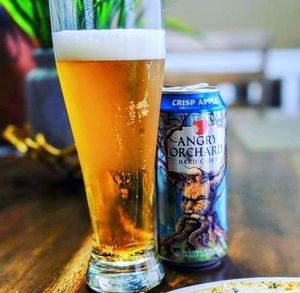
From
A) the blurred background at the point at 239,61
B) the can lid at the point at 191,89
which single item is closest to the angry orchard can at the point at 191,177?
the can lid at the point at 191,89

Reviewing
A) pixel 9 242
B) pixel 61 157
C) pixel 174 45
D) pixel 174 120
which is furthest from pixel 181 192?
pixel 174 45

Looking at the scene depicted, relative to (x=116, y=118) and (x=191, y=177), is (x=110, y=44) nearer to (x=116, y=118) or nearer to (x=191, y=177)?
(x=116, y=118)

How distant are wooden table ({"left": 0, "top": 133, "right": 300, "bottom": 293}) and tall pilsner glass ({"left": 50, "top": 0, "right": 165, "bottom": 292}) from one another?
43 millimetres

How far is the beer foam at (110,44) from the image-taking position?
0.58 metres

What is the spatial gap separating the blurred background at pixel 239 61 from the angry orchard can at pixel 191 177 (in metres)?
0.77

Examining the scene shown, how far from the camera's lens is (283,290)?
0.59m

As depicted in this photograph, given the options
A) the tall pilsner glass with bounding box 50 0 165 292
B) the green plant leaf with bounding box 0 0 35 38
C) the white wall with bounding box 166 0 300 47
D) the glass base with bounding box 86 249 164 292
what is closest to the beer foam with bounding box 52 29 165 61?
the tall pilsner glass with bounding box 50 0 165 292

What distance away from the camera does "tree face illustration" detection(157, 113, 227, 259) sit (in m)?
0.66

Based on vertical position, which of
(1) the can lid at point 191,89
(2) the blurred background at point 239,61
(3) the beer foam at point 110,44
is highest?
(3) the beer foam at point 110,44

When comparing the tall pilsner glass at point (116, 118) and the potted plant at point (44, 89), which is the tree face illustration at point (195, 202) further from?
the potted plant at point (44, 89)

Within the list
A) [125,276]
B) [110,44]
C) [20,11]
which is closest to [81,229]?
[125,276]

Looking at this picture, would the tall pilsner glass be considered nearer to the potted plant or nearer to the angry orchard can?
the angry orchard can

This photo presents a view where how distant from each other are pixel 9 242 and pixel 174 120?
0.29 meters

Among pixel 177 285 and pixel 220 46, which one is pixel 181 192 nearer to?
pixel 177 285
